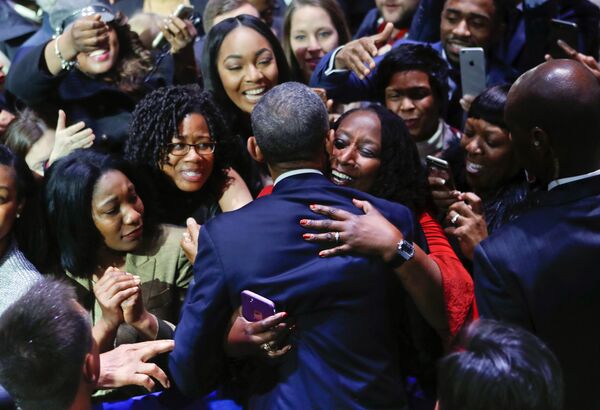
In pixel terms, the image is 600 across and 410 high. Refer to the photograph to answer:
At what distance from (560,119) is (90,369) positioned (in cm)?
140

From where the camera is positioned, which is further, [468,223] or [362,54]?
[362,54]

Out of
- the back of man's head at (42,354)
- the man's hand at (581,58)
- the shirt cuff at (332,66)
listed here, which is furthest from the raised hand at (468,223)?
the back of man's head at (42,354)

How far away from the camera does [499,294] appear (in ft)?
8.30

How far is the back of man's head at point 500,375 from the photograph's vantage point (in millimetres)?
1918

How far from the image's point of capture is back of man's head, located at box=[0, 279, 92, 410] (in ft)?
7.39

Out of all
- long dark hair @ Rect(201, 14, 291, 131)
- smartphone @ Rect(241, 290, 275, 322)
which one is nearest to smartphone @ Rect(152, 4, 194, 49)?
long dark hair @ Rect(201, 14, 291, 131)

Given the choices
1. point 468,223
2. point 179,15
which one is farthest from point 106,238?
point 179,15

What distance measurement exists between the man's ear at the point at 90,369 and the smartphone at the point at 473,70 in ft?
7.37

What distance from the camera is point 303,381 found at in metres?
2.67

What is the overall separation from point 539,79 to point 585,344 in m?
0.73

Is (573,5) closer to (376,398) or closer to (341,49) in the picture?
(341,49)

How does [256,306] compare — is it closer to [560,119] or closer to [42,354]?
[42,354]

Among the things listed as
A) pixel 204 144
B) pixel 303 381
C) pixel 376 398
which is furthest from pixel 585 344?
pixel 204 144

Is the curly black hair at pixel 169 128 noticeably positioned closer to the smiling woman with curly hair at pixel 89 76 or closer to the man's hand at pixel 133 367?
the smiling woman with curly hair at pixel 89 76
